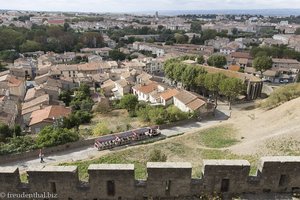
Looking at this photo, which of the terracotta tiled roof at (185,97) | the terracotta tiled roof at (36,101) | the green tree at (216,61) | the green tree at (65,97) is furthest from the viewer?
the green tree at (216,61)

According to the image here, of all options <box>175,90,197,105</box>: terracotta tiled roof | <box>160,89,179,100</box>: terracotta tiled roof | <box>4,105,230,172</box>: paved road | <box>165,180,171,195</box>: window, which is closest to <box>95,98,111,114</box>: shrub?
<box>160,89,179,100</box>: terracotta tiled roof

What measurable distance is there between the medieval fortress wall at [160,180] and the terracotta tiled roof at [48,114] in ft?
95.3

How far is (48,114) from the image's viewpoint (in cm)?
3706

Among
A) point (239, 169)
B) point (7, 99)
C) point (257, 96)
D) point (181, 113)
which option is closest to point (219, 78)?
point (257, 96)

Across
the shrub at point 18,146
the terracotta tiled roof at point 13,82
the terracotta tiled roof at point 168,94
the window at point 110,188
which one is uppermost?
the window at point 110,188

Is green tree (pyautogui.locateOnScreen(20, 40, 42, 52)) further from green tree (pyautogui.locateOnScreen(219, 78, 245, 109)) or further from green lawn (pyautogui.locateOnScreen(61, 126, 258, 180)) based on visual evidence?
green lawn (pyautogui.locateOnScreen(61, 126, 258, 180))

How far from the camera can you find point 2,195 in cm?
845

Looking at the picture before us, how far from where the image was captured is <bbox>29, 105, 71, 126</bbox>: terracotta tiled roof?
1430 inches

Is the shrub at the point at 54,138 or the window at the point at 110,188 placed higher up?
the window at the point at 110,188

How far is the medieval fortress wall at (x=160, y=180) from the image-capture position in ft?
27.1

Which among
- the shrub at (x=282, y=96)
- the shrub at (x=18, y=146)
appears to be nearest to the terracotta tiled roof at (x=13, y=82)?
the shrub at (x=18, y=146)

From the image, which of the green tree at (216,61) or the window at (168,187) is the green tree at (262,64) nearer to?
the green tree at (216,61)

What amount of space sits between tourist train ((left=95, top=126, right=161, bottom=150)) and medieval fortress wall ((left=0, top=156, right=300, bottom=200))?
62.8 feet

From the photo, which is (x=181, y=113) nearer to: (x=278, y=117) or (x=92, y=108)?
(x=278, y=117)
